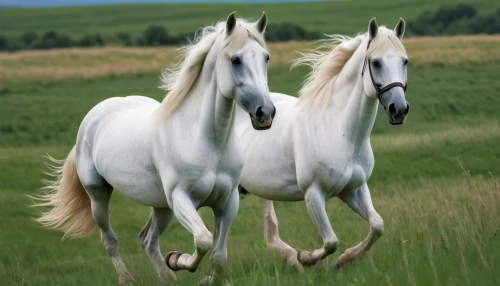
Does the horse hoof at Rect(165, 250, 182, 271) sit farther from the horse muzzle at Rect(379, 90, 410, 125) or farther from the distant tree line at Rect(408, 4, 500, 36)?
the distant tree line at Rect(408, 4, 500, 36)

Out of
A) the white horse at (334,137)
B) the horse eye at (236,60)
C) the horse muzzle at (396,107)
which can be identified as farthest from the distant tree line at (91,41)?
the horse eye at (236,60)

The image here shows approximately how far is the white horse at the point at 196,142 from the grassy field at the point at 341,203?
1.55 ft

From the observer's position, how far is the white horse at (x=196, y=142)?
645cm

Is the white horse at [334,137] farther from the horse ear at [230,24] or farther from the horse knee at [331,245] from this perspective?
the horse ear at [230,24]

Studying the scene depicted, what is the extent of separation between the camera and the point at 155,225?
8.19 m

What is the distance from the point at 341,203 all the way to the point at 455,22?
4681 cm

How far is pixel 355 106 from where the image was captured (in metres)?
7.94

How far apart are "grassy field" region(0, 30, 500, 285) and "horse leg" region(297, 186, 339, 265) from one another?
0.55 feet

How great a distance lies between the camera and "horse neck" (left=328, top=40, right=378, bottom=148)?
7883 millimetres

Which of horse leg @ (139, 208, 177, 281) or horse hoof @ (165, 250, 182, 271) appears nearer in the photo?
horse hoof @ (165, 250, 182, 271)

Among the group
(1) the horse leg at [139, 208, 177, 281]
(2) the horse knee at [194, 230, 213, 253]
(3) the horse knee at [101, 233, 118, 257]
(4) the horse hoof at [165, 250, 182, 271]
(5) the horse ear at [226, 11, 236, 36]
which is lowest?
(3) the horse knee at [101, 233, 118, 257]

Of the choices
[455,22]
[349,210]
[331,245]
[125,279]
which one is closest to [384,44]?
[331,245]

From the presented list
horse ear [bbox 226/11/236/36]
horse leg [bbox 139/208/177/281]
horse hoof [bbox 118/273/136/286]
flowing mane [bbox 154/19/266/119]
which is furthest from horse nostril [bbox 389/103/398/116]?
horse hoof [bbox 118/273/136/286]

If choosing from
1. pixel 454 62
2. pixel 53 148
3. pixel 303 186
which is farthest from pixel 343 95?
pixel 454 62
